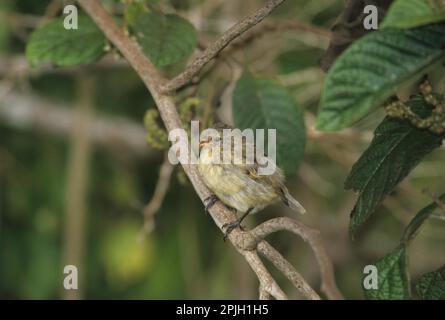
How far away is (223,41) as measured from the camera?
160 cm

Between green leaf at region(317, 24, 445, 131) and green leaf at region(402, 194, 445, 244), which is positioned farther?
green leaf at region(402, 194, 445, 244)

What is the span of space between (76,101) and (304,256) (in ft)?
4.40

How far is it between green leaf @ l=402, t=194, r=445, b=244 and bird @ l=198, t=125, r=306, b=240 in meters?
0.47

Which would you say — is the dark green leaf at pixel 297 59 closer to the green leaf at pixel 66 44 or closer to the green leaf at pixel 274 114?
the green leaf at pixel 274 114

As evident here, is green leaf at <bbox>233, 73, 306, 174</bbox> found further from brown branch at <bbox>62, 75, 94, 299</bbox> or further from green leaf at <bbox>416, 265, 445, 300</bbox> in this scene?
brown branch at <bbox>62, 75, 94, 299</bbox>

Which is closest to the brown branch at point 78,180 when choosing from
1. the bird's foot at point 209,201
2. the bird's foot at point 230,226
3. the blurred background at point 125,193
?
the blurred background at point 125,193

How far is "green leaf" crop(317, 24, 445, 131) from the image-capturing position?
51.1 inches

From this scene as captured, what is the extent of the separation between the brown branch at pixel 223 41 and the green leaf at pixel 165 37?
0.22 meters

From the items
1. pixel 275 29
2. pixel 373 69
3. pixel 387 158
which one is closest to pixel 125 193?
pixel 275 29

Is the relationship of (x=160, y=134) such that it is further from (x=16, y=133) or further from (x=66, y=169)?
(x=16, y=133)

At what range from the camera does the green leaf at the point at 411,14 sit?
1.23 m

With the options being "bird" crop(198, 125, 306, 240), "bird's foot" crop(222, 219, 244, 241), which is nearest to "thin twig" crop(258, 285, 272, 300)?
"bird's foot" crop(222, 219, 244, 241)

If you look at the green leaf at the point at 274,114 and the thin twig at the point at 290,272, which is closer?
the thin twig at the point at 290,272
